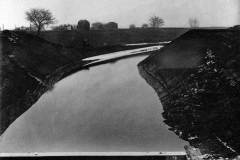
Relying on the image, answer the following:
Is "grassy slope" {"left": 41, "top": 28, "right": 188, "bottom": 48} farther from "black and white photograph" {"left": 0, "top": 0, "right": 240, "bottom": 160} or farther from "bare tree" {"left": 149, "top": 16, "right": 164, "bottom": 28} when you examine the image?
"black and white photograph" {"left": 0, "top": 0, "right": 240, "bottom": 160}

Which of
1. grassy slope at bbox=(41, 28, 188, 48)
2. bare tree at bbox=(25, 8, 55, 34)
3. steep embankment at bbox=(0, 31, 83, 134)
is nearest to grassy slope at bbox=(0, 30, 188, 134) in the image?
steep embankment at bbox=(0, 31, 83, 134)

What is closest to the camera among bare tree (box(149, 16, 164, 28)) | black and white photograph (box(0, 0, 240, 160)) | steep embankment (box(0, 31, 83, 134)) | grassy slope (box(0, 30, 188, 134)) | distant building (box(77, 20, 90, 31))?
black and white photograph (box(0, 0, 240, 160))

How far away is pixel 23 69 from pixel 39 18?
30533 millimetres

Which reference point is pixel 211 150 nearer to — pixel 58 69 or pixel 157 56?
pixel 157 56

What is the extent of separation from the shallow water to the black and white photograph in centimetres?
3

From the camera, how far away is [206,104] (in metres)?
11.0

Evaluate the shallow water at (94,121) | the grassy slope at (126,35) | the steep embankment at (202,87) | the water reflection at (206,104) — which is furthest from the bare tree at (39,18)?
the water reflection at (206,104)

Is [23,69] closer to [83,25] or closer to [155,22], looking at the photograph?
[83,25]

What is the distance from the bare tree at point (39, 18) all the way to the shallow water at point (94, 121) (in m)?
30.9

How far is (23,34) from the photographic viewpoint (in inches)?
743

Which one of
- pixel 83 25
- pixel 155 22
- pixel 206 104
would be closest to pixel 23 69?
pixel 206 104

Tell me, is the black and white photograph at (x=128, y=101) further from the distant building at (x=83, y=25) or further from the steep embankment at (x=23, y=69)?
the distant building at (x=83, y=25)

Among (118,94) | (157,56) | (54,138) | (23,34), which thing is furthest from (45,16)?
(54,138)

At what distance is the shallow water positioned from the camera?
31.3 feet
